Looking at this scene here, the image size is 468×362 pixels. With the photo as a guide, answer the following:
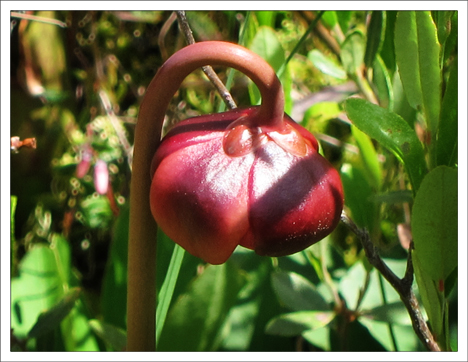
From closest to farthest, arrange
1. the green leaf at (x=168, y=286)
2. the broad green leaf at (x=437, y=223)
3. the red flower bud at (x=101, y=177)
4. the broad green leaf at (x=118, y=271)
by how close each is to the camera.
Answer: the broad green leaf at (x=437, y=223) → the green leaf at (x=168, y=286) → the broad green leaf at (x=118, y=271) → the red flower bud at (x=101, y=177)

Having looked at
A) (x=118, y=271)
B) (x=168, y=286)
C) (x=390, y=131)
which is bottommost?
(x=118, y=271)

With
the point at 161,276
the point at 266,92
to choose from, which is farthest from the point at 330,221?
the point at 161,276

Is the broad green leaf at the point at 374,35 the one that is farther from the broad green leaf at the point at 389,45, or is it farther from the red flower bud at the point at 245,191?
the red flower bud at the point at 245,191

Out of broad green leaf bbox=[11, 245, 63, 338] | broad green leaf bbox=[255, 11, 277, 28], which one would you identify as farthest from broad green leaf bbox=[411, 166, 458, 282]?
broad green leaf bbox=[11, 245, 63, 338]

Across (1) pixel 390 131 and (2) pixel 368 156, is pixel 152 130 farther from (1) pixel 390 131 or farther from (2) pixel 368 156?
(2) pixel 368 156

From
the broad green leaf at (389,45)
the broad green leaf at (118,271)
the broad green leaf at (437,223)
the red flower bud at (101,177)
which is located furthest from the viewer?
the red flower bud at (101,177)

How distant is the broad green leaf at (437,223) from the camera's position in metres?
0.73

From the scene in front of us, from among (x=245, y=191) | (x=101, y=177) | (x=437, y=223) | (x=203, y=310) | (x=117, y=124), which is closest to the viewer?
(x=245, y=191)

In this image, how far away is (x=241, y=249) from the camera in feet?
3.66

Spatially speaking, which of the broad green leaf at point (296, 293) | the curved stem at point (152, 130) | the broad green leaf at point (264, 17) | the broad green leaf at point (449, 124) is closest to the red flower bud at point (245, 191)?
the curved stem at point (152, 130)

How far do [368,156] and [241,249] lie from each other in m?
0.30

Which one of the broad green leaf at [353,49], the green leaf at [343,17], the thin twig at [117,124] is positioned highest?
the green leaf at [343,17]

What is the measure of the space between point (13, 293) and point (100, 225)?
45 centimetres

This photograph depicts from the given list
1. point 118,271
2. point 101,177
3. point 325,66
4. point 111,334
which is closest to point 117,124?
point 101,177
